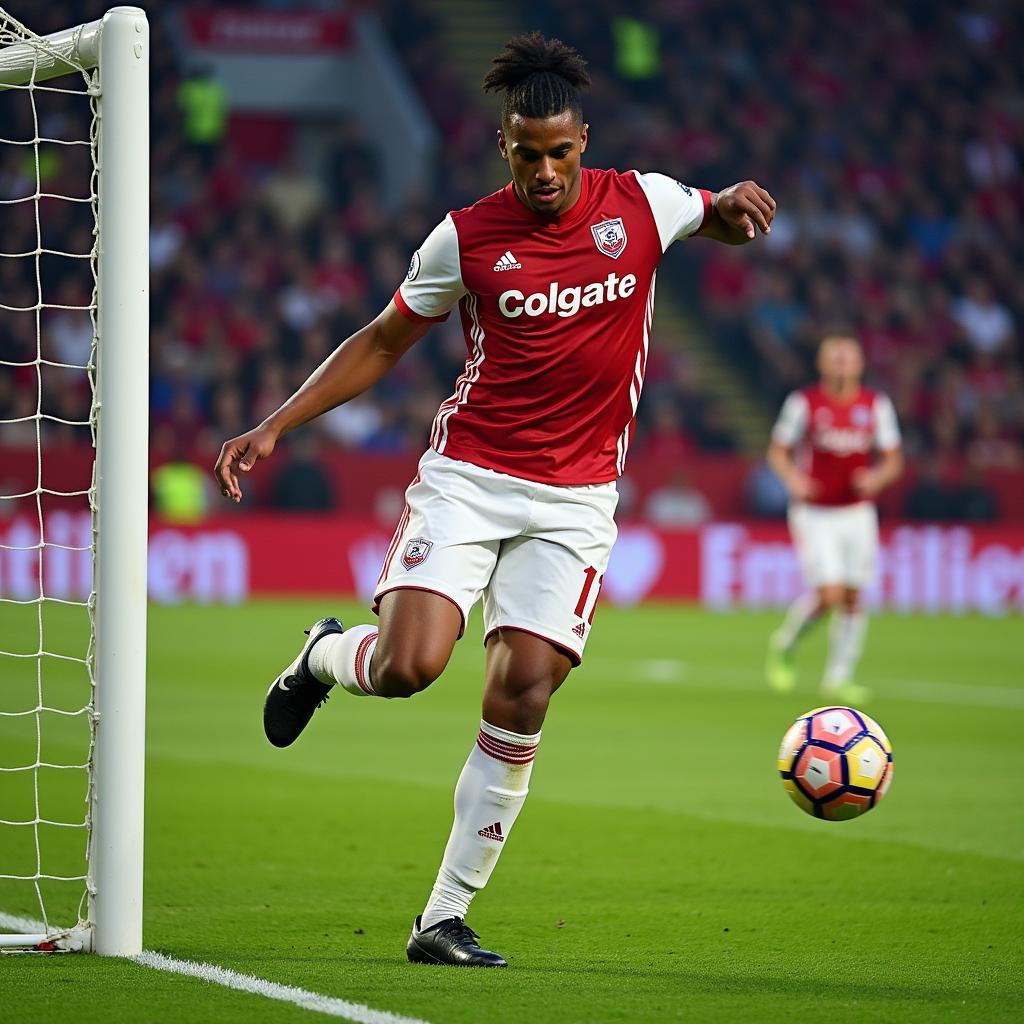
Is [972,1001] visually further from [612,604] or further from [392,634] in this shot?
[612,604]

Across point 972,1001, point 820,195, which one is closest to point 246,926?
point 972,1001

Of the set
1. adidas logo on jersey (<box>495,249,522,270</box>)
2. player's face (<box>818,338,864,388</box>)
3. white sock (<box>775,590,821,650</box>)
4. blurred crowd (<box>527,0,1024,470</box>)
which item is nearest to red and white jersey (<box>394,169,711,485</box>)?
adidas logo on jersey (<box>495,249,522,270</box>)

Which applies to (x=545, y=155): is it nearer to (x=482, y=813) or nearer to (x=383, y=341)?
(x=383, y=341)

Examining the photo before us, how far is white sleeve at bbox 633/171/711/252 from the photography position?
500cm

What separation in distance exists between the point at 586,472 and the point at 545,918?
4.50ft

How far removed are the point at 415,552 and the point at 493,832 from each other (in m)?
0.75

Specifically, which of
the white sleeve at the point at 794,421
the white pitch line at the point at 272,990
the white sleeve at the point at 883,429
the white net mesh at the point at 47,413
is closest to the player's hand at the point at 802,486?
the white sleeve at the point at 794,421

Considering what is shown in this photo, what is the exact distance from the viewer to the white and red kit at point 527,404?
4.80 m

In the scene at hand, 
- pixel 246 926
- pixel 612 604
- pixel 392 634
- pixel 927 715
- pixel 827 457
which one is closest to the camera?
pixel 392 634

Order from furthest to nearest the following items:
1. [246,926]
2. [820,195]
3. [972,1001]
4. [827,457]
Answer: [820,195] → [827,457] → [246,926] → [972,1001]

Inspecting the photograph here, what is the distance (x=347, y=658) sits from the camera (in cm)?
493

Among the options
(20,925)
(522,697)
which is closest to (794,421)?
(522,697)

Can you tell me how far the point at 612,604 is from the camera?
19.7 m

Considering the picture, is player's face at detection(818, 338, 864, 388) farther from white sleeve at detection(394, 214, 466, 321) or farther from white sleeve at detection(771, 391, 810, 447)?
white sleeve at detection(394, 214, 466, 321)
